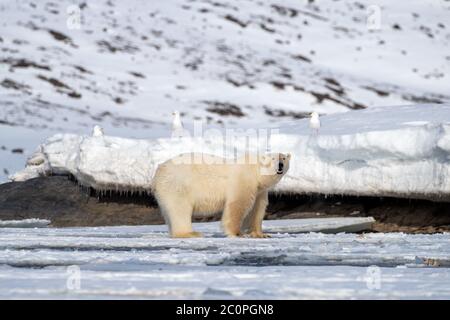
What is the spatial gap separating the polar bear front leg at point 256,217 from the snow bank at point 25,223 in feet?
13.7

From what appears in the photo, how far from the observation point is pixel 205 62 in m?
44.2

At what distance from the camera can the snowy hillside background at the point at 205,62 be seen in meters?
33.7

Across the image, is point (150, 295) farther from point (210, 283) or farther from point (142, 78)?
point (142, 78)

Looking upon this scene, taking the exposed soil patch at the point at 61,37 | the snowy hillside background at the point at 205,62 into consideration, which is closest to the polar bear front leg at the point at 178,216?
the snowy hillside background at the point at 205,62

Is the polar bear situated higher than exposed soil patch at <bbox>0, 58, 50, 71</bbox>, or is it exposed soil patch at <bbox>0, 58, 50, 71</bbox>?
exposed soil patch at <bbox>0, 58, 50, 71</bbox>

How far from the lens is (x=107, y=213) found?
45.2 feet

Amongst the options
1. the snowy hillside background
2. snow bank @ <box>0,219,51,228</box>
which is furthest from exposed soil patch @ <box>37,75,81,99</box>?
snow bank @ <box>0,219,51,228</box>

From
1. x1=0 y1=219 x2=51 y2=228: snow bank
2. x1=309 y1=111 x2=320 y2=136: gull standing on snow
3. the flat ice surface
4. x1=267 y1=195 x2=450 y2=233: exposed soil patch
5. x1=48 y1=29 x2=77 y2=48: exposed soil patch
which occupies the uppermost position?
x1=48 y1=29 x2=77 y2=48: exposed soil patch

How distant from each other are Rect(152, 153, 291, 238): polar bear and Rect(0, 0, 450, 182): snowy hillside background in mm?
15434

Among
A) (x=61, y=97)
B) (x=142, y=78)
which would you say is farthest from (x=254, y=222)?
(x=142, y=78)

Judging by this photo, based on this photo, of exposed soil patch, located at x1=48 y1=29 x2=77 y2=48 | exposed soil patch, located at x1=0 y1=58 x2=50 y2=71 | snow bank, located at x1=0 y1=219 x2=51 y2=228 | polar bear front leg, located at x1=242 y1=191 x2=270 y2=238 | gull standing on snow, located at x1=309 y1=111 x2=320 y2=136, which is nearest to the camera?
polar bear front leg, located at x1=242 y1=191 x2=270 y2=238

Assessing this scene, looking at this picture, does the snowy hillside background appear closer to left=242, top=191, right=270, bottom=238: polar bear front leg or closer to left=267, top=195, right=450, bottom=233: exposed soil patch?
left=267, top=195, right=450, bottom=233: exposed soil patch

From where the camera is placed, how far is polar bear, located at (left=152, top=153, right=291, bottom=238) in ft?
29.9

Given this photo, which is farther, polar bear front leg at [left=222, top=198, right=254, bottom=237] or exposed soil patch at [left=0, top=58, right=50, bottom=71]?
exposed soil patch at [left=0, top=58, right=50, bottom=71]
